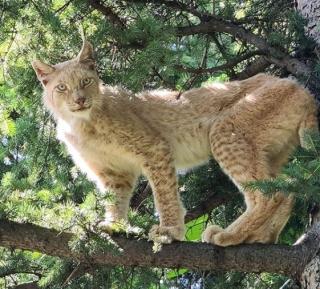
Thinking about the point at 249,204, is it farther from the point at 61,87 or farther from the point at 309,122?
the point at 61,87

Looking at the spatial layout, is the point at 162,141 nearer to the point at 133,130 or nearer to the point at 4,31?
the point at 133,130

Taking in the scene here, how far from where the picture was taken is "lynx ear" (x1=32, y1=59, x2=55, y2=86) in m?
5.02

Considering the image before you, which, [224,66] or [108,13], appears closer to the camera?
[108,13]

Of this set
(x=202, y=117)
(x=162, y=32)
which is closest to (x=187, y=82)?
(x=202, y=117)

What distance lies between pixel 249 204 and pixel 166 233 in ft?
2.24

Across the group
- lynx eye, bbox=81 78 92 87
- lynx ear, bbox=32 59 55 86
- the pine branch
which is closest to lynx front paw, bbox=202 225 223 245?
the pine branch

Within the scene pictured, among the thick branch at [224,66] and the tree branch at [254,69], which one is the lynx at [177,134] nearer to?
the thick branch at [224,66]

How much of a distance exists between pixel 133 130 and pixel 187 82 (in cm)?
100

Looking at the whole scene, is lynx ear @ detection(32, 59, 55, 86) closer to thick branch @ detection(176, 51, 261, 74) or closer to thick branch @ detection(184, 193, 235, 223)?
thick branch @ detection(176, 51, 261, 74)

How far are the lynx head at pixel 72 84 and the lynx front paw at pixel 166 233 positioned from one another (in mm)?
1117

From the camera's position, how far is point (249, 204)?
483 centimetres

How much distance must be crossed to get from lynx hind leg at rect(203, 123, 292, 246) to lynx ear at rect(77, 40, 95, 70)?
1161 millimetres

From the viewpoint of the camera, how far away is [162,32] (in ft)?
15.0

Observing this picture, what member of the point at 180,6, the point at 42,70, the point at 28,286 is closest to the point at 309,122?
the point at 180,6
